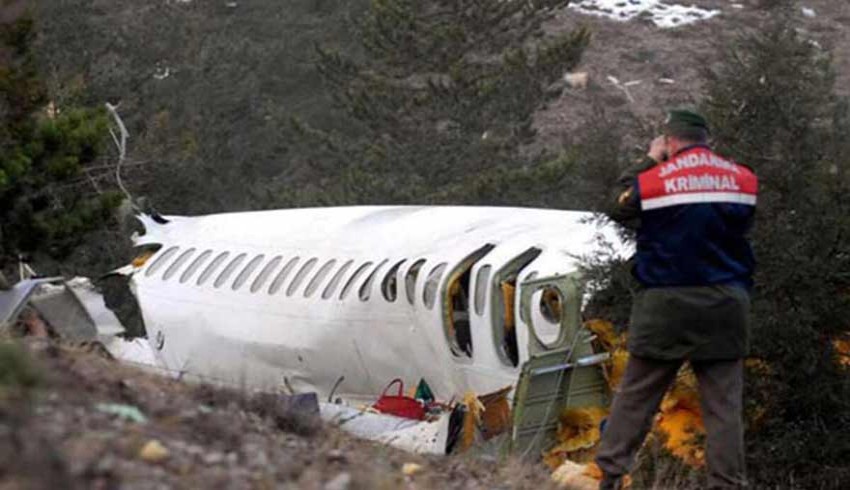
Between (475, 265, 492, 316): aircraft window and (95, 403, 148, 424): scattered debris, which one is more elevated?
(95, 403, 148, 424): scattered debris

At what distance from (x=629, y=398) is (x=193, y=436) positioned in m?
2.85

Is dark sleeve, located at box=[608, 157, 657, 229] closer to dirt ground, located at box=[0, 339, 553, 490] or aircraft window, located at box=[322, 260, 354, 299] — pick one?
dirt ground, located at box=[0, 339, 553, 490]

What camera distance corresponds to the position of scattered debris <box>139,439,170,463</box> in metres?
4.24

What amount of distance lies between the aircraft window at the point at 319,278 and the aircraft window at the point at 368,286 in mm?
927

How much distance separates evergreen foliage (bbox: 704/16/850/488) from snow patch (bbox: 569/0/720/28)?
4198 centimetres

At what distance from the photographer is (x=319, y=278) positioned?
14.9 meters

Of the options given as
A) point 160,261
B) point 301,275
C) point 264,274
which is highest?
point 301,275

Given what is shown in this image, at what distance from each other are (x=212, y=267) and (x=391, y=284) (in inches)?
154

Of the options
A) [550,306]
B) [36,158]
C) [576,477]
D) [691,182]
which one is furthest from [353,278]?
[691,182]

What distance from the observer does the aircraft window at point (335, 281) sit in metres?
14.5

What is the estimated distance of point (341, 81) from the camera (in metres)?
32.4

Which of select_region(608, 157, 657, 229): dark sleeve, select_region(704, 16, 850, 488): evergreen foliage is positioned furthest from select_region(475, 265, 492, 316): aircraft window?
select_region(608, 157, 657, 229): dark sleeve

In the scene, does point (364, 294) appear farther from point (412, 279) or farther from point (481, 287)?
point (481, 287)

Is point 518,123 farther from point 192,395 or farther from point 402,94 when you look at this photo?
point 192,395
